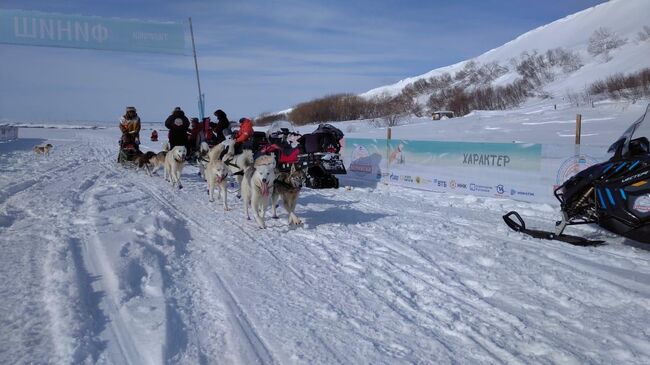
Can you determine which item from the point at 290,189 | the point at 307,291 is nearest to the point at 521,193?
the point at 290,189

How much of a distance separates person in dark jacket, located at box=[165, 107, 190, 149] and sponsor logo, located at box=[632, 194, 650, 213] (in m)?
10.1

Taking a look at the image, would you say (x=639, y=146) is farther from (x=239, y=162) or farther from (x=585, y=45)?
(x=585, y=45)

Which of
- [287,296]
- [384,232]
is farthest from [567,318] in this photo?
[384,232]

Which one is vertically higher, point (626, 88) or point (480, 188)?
point (626, 88)

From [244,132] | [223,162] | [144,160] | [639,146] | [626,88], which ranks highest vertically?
[626,88]

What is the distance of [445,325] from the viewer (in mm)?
3439

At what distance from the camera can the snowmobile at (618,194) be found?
499cm

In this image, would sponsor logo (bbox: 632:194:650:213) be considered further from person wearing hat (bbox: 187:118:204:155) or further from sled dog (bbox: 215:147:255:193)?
person wearing hat (bbox: 187:118:204:155)

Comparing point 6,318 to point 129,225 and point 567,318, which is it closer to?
point 129,225

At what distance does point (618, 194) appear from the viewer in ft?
16.8

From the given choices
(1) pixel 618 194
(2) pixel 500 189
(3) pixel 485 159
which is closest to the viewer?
(1) pixel 618 194

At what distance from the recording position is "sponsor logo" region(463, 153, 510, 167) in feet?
31.2

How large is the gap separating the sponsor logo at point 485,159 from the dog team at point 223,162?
4.67 m

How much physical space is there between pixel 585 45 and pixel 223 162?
83668 mm
